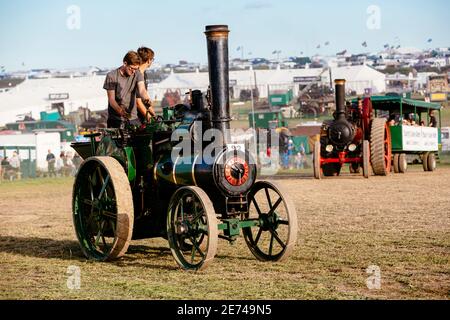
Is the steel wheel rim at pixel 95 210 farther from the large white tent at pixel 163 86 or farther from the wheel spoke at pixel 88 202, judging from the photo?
the large white tent at pixel 163 86

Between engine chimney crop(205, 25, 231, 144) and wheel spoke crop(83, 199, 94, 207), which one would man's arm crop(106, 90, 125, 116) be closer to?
wheel spoke crop(83, 199, 94, 207)

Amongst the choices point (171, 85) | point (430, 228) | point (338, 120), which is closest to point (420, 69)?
point (171, 85)

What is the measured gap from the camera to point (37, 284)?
6.91 meters

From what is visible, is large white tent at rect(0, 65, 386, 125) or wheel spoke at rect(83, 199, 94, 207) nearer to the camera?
wheel spoke at rect(83, 199, 94, 207)

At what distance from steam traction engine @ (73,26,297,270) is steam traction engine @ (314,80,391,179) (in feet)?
36.6

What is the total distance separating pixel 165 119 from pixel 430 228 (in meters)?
3.83

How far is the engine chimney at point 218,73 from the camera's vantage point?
7.30 m

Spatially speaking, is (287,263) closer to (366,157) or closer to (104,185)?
(104,185)

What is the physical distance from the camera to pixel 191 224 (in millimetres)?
7312

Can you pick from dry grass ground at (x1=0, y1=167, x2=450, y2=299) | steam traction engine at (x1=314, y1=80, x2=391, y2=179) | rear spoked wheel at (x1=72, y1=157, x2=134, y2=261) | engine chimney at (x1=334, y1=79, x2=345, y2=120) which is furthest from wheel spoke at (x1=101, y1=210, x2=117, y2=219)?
engine chimney at (x1=334, y1=79, x2=345, y2=120)

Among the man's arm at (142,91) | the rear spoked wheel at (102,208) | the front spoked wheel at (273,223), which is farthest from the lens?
the man's arm at (142,91)

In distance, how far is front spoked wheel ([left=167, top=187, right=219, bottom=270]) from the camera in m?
6.96

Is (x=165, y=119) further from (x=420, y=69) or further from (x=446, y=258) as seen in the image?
(x=420, y=69)

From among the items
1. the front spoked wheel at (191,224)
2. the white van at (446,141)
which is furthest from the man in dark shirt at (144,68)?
the white van at (446,141)
